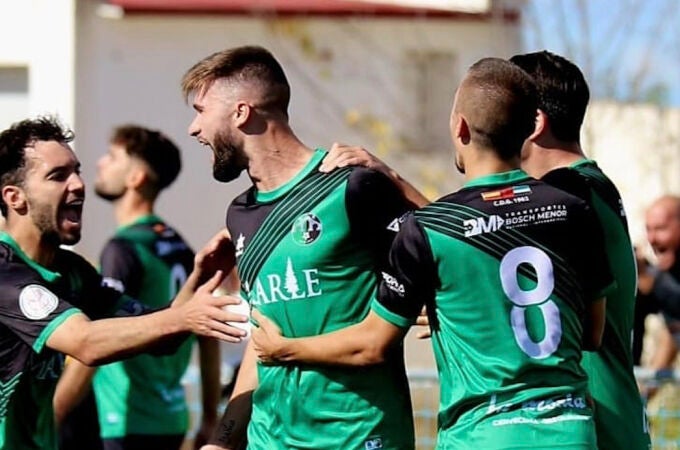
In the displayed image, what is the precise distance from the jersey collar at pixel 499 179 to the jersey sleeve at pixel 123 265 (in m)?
3.88

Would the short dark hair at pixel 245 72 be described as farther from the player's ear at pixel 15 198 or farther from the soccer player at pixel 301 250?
the player's ear at pixel 15 198

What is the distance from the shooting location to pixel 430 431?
10961 millimetres

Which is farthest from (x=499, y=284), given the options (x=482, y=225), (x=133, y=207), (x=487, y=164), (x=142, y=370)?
(x=133, y=207)

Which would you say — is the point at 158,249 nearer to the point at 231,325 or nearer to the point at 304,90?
the point at 231,325

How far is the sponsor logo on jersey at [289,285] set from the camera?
588cm

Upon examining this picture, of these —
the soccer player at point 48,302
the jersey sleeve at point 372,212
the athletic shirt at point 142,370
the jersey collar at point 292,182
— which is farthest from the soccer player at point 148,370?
the jersey sleeve at point 372,212

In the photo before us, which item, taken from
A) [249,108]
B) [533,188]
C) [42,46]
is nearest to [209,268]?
[249,108]


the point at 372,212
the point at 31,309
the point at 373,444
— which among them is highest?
the point at 372,212

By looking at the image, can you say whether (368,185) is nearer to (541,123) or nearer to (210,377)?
(541,123)

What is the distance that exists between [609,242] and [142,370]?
390cm

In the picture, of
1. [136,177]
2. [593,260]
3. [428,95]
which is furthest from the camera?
[428,95]

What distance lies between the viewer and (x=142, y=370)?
9.16 m

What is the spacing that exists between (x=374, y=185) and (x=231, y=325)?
741 millimetres

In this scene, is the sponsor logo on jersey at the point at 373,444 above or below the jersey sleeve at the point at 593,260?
below
